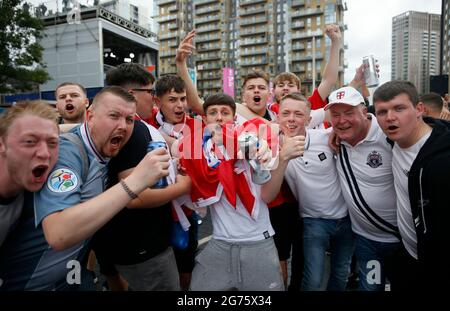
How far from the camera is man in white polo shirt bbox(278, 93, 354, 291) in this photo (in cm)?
262

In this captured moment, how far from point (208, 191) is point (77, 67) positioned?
27.6m

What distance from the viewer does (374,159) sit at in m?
2.40

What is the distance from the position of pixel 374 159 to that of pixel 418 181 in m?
0.49

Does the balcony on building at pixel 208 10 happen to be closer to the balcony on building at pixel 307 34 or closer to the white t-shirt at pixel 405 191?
the balcony on building at pixel 307 34

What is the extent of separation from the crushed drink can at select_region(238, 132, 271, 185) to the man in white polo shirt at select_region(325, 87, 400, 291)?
0.87 metres

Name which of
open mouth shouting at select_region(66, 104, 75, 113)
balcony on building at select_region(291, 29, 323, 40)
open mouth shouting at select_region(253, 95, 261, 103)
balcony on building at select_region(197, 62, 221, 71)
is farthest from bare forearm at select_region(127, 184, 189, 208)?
balcony on building at select_region(197, 62, 221, 71)

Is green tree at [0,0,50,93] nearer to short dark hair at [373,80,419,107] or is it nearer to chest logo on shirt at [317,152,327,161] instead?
chest logo on shirt at [317,152,327,161]

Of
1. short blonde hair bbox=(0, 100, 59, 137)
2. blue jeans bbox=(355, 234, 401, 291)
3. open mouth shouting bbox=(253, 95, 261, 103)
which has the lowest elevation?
blue jeans bbox=(355, 234, 401, 291)

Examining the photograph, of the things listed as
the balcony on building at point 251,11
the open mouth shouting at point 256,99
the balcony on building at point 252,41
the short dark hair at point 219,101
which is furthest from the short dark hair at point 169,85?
the balcony on building at point 251,11

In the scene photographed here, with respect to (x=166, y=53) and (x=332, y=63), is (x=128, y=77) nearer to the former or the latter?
(x=332, y=63)

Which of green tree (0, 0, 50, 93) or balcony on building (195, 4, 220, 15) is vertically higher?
balcony on building (195, 4, 220, 15)

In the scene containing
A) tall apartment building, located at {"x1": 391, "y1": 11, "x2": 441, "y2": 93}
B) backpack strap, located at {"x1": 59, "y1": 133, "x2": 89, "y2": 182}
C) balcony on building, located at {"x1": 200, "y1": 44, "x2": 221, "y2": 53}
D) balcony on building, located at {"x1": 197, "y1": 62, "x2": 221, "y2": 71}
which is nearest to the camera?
backpack strap, located at {"x1": 59, "y1": 133, "x2": 89, "y2": 182}

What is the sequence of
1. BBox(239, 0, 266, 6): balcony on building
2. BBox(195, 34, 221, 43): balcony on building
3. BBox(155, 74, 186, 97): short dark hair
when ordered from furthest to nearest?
1. BBox(195, 34, 221, 43): balcony on building
2. BBox(239, 0, 266, 6): balcony on building
3. BBox(155, 74, 186, 97): short dark hair
